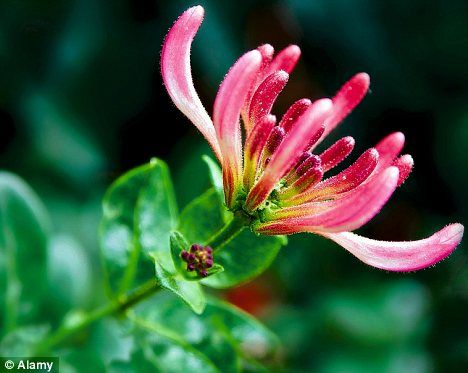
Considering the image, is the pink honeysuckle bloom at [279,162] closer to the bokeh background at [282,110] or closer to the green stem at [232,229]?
the green stem at [232,229]

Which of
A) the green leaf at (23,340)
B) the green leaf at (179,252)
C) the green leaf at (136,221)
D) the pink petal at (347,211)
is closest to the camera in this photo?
the pink petal at (347,211)

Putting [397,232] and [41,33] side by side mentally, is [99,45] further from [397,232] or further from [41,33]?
[397,232]

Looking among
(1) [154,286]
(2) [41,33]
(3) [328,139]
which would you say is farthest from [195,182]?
(1) [154,286]

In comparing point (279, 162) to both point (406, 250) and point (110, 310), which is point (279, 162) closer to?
point (406, 250)

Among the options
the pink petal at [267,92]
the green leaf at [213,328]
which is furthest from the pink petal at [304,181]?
the green leaf at [213,328]

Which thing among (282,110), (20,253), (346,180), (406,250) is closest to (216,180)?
(346,180)

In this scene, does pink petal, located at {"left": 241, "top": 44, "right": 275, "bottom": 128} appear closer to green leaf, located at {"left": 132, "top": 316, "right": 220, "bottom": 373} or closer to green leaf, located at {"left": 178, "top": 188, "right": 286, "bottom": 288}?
green leaf, located at {"left": 178, "top": 188, "right": 286, "bottom": 288}

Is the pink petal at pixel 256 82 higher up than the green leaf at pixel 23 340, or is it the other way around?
the pink petal at pixel 256 82
